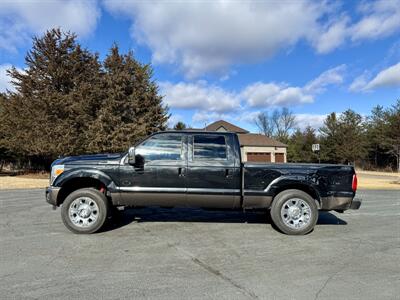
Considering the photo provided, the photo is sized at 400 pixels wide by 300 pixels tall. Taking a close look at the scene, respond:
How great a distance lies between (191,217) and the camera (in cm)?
834

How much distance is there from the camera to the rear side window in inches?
270

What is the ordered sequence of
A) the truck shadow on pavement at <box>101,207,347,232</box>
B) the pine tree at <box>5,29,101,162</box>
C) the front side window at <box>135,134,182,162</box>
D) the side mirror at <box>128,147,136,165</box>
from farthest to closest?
the pine tree at <box>5,29,101,162</box>
the truck shadow on pavement at <box>101,207,347,232</box>
the front side window at <box>135,134,182,162</box>
the side mirror at <box>128,147,136,165</box>

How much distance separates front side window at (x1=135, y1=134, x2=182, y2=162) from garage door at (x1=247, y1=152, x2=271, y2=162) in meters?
39.7

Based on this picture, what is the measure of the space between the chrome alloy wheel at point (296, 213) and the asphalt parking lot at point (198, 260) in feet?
0.97

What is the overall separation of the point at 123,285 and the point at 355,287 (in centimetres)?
280

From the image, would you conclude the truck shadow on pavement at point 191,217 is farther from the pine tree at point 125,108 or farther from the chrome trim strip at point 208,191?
the pine tree at point 125,108

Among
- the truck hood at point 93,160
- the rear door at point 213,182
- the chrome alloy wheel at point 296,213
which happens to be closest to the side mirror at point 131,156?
the truck hood at point 93,160

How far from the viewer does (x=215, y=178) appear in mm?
6723

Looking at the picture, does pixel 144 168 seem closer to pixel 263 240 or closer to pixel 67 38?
pixel 263 240

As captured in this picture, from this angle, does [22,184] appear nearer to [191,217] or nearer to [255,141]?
[191,217]

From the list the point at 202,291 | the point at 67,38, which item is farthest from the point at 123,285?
the point at 67,38

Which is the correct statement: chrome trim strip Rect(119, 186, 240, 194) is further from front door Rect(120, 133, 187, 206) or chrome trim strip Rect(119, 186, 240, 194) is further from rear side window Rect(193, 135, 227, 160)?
rear side window Rect(193, 135, 227, 160)

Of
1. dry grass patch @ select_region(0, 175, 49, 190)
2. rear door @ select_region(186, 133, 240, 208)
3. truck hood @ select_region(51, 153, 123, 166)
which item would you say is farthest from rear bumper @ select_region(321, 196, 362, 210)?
dry grass patch @ select_region(0, 175, 49, 190)

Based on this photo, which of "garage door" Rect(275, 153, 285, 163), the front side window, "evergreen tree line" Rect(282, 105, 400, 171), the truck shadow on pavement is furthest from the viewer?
"garage door" Rect(275, 153, 285, 163)
